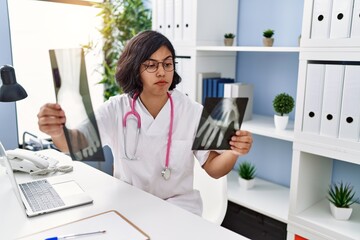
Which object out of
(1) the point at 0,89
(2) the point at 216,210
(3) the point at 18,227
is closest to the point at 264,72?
(2) the point at 216,210

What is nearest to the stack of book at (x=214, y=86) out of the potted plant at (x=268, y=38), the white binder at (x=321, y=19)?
the potted plant at (x=268, y=38)

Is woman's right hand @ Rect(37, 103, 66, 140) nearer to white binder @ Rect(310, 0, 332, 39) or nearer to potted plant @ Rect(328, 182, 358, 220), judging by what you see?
white binder @ Rect(310, 0, 332, 39)

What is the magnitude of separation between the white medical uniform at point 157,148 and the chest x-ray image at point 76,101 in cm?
33

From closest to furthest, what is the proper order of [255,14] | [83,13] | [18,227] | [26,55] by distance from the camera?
[18,227] < [255,14] < [26,55] < [83,13]

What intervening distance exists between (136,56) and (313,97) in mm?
850

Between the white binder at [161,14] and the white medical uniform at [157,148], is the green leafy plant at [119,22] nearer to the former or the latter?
the white binder at [161,14]

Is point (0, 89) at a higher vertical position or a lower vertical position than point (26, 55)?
lower

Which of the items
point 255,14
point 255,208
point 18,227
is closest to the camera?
point 18,227

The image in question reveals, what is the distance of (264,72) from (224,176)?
991 mm

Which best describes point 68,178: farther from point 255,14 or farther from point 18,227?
point 255,14

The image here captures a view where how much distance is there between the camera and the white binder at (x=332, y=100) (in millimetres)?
1467

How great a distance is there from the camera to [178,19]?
2215mm

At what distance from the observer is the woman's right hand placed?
1.02m

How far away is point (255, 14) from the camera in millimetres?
2164
